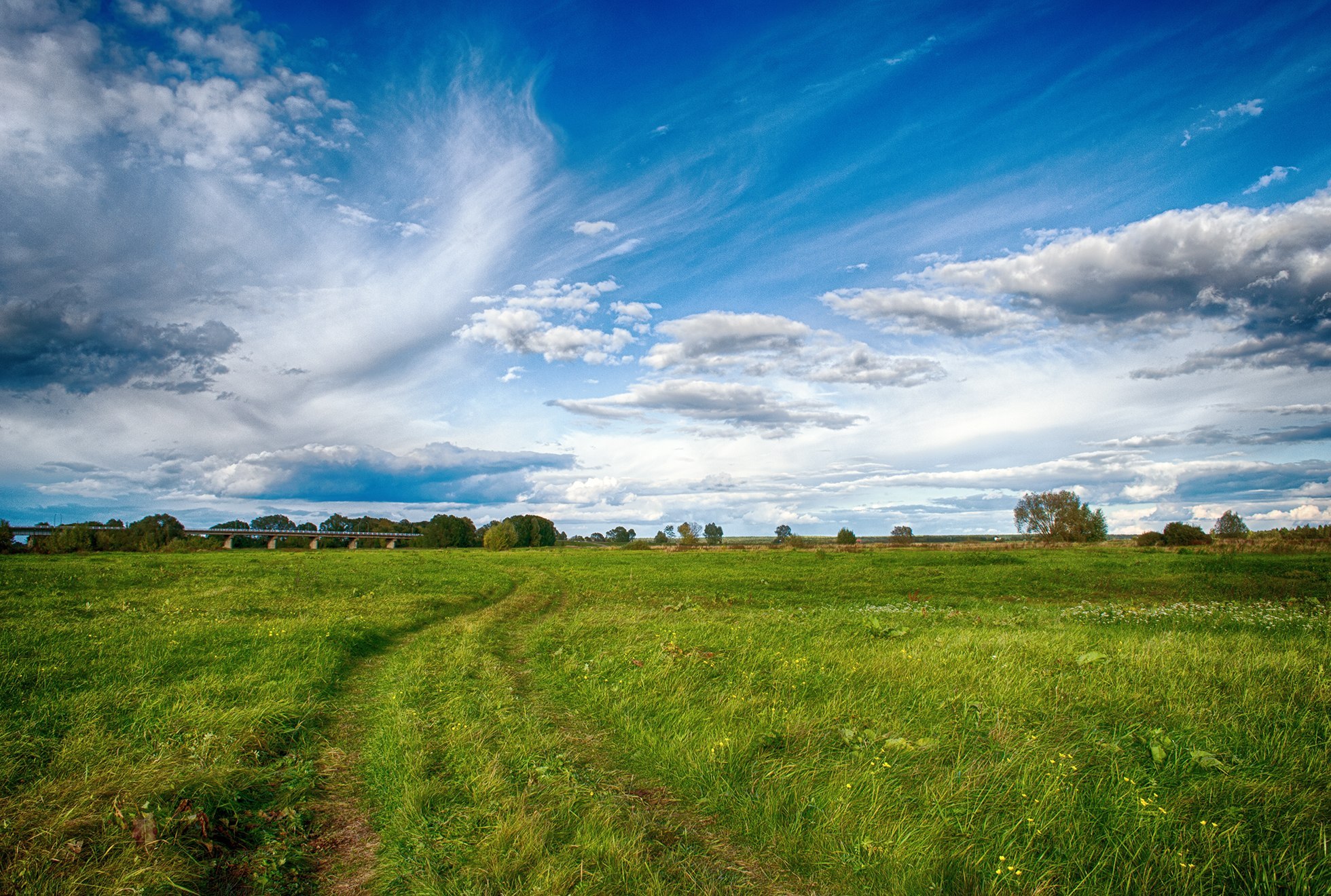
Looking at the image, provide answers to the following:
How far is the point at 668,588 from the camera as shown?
31344 mm

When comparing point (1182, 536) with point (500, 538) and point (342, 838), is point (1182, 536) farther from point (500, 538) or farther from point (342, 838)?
point (500, 538)

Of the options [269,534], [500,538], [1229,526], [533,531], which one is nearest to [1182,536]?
[1229,526]

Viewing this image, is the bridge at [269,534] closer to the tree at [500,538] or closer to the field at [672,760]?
the tree at [500,538]

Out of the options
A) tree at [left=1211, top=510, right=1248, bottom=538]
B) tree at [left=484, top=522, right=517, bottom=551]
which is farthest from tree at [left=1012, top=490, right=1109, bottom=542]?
tree at [left=484, top=522, right=517, bottom=551]

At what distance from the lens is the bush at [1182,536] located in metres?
→ 67.0

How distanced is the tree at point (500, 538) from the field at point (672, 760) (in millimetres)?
90577

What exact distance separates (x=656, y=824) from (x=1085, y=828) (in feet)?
12.9

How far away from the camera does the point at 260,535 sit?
109625mm

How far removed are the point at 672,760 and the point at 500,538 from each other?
335 ft

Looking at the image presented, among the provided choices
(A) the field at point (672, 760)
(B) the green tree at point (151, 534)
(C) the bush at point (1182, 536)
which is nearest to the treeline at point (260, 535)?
(B) the green tree at point (151, 534)

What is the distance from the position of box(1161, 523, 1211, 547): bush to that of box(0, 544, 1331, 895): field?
67253mm

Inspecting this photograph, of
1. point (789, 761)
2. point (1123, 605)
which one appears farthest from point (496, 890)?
point (1123, 605)

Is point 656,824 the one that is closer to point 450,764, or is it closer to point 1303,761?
point 450,764

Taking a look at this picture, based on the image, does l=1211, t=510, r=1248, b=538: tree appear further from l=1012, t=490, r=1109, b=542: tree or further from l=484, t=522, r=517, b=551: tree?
l=484, t=522, r=517, b=551: tree
